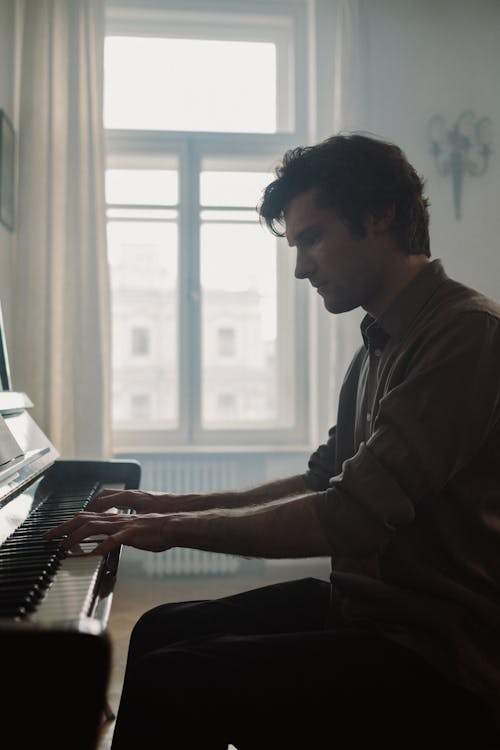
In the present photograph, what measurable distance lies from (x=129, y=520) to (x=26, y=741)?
50 centimetres

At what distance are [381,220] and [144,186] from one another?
2.48 meters

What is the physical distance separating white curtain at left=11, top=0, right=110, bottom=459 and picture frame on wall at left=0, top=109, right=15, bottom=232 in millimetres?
58

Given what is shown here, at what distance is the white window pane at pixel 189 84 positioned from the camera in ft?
11.9

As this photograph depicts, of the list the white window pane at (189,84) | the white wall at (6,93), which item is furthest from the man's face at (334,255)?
the white window pane at (189,84)

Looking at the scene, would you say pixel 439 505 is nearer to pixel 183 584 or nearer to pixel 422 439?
pixel 422 439

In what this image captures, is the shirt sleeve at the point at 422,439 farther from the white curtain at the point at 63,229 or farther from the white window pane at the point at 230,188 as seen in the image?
the white window pane at the point at 230,188

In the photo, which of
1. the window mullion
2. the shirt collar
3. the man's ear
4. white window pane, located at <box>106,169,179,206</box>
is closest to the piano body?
the shirt collar

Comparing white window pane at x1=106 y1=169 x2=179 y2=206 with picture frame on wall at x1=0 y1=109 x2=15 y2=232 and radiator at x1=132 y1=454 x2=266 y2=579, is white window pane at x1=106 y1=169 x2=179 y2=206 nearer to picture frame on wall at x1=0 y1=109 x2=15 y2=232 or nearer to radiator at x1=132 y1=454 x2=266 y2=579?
picture frame on wall at x1=0 y1=109 x2=15 y2=232

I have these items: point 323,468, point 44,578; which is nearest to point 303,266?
point 323,468

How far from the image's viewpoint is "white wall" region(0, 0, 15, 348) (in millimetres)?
3129

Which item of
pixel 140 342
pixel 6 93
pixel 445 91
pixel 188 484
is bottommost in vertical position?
pixel 188 484

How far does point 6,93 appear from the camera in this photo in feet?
10.6

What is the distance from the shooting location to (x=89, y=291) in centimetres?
325

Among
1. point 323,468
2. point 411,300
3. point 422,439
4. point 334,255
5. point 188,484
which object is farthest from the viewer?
point 188,484
